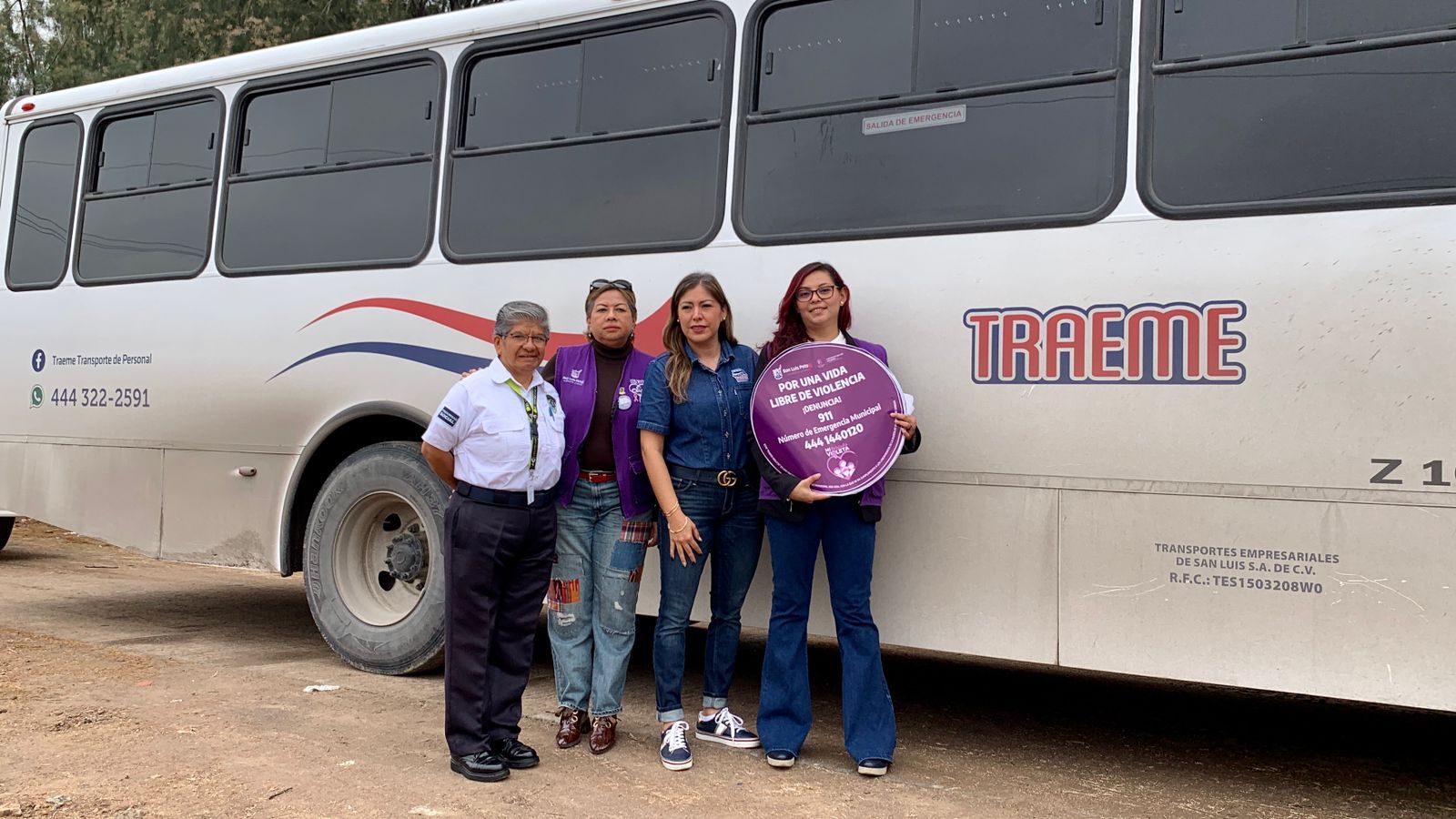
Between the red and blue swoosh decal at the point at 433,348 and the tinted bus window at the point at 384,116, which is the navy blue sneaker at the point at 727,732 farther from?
the tinted bus window at the point at 384,116

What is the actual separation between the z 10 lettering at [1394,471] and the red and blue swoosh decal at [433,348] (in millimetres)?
2877

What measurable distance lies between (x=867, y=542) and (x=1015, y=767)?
1.11 meters

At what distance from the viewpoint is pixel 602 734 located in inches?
182

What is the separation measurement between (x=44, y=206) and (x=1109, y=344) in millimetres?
6447

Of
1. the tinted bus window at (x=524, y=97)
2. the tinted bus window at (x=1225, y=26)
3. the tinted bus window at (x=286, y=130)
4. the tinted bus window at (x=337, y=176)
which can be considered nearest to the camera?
the tinted bus window at (x=1225, y=26)

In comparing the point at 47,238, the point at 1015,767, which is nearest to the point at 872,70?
the point at 1015,767

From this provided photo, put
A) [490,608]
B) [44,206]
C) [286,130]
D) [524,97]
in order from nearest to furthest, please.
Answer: [490,608], [524,97], [286,130], [44,206]

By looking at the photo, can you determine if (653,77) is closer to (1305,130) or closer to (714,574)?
(714,574)

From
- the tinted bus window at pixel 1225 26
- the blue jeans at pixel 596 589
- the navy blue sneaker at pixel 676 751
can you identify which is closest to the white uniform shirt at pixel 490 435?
the blue jeans at pixel 596 589

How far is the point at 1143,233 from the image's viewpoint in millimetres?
4293

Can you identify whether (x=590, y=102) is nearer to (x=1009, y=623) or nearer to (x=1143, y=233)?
(x=1143, y=233)

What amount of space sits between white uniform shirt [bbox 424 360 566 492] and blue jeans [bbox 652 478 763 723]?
0.60m

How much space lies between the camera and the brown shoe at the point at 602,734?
15.1 ft

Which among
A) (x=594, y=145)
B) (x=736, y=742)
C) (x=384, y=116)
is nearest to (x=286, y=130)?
(x=384, y=116)
